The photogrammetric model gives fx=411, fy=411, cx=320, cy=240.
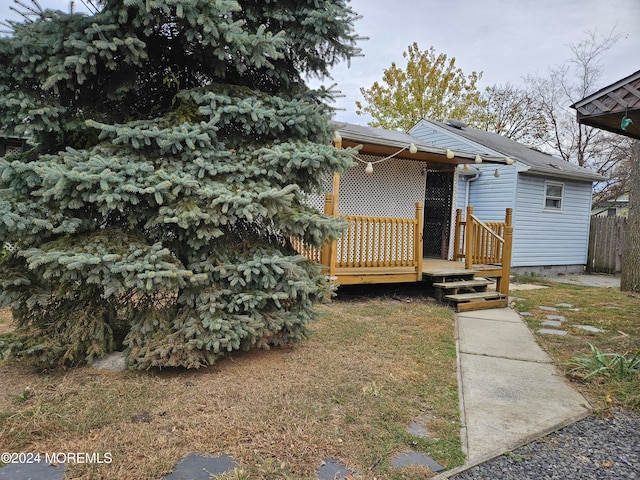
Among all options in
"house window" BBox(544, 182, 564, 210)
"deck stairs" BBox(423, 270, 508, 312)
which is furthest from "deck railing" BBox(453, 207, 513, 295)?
"house window" BBox(544, 182, 564, 210)

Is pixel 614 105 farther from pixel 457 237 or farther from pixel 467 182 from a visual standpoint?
pixel 467 182

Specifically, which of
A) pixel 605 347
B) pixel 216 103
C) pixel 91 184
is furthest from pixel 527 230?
pixel 91 184

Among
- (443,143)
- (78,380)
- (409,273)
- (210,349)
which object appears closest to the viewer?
(78,380)

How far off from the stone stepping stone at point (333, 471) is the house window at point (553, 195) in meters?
11.6

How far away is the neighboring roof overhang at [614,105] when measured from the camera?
3.87 metres

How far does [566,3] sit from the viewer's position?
400 inches

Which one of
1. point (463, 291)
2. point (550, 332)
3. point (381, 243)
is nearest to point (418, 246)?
point (381, 243)

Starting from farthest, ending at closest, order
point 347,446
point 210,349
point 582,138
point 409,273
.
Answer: point 582,138 < point 409,273 < point 210,349 < point 347,446

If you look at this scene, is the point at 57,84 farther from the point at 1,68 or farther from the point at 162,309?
the point at 162,309

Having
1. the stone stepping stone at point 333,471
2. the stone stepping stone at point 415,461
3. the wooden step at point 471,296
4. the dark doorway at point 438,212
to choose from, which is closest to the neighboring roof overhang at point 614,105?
the wooden step at point 471,296

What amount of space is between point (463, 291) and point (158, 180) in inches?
224

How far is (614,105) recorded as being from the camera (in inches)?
158

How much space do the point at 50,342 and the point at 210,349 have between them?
3.50 feet

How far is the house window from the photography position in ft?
38.2
